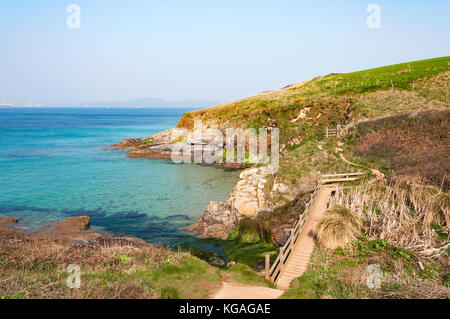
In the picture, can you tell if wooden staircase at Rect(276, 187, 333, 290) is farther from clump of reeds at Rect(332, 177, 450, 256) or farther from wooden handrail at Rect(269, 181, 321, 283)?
clump of reeds at Rect(332, 177, 450, 256)

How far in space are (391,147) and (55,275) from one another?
30.6 meters

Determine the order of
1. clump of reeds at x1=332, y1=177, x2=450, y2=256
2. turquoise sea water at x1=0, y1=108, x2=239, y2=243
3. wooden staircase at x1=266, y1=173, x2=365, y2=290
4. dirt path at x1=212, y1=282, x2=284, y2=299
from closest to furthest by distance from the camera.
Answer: dirt path at x1=212, y1=282, x2=284, y2=299
wooden staircase at x1=266, y1=173, x2=365, y2=290
clump of reeds at x1=332, y1=177, x2=450, y2=256
turquoise sea water at x1=0, y1=108, x2=239, y2=243

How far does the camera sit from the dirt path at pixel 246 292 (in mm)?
11883

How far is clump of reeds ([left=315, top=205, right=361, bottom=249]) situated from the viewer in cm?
1553

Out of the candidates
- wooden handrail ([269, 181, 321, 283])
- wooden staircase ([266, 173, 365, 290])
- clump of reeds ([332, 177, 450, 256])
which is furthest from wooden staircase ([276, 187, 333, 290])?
clump of reeds ([332, 177, 450, 256])

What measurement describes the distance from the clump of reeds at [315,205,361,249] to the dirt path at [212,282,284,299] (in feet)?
14.4

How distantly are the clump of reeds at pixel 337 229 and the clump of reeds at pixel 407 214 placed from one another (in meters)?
1.37

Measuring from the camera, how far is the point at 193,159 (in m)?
58.1

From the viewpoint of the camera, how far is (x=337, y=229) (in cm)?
1568

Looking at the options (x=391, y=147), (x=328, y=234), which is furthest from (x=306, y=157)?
(x=328, y=234)

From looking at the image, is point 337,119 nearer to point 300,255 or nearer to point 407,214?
point 407,214

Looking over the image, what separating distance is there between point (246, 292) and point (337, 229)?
6231 millimetres

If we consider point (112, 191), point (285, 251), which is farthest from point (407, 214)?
point (112, 191)
